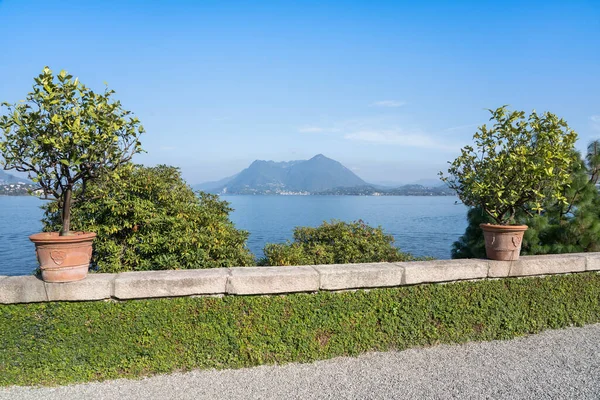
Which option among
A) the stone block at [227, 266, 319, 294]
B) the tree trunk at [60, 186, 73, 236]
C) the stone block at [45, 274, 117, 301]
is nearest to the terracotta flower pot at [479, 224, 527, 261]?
the stone block at [227, 266, 319, 294]

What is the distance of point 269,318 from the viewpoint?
434cm

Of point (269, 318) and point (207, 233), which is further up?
point (207, 233)

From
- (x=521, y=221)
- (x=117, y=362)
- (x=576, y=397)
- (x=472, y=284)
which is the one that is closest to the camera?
(x=576, y=397)

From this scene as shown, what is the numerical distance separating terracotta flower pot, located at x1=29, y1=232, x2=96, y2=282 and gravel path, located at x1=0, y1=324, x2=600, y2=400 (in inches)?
42.6

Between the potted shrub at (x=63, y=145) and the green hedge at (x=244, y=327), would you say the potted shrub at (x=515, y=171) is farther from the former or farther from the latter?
the potted shrub at (x=63, y=145)

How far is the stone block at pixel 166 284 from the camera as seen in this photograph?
13.1 ft

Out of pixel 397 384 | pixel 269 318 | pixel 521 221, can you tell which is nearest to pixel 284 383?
pixel 269 318

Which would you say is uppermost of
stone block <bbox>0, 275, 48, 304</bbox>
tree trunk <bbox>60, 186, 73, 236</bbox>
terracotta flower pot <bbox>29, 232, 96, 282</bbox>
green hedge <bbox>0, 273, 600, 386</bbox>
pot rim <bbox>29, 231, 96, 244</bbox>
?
tree trunk <bbox>60, 186, 73, 236</bbox>

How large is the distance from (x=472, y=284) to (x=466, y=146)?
78.7 inches

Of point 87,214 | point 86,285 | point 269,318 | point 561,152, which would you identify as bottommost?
point 269,318

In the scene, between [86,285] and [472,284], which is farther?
[472,284]

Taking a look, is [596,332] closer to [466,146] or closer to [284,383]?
[466,146]

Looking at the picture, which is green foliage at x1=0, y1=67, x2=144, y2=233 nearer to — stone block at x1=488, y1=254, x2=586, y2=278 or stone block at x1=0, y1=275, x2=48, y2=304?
stone block at x1=0, y1=275, x2=48, y2=304

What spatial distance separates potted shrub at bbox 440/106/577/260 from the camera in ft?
16.6
